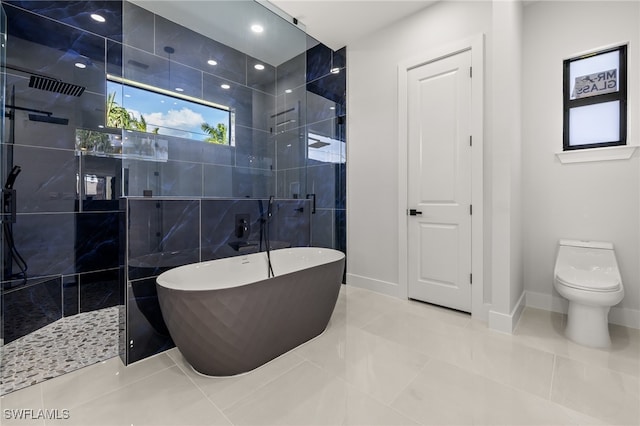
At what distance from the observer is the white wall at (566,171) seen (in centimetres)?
220

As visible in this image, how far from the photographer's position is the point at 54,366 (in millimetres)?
1702

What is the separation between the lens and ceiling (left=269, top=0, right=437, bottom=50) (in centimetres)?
270

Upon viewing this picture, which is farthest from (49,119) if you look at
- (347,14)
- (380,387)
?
(380,387)

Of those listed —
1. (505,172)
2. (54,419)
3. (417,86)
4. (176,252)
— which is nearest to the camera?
(54,419)

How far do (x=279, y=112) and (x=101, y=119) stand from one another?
5.51 feet

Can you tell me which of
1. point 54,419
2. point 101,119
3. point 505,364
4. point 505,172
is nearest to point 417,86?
point 505,172

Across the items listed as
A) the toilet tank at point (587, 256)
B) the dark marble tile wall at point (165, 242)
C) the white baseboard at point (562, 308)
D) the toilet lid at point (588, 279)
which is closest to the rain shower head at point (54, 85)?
the dark marble tile wall at point (165, 242)

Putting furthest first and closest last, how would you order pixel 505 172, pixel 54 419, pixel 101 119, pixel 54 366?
pixel 101 119 → pixel 505 172 → pixel 54 366 → pixel 54 419

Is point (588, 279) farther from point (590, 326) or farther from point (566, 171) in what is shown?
point (566, 171)

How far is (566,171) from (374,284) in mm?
2082

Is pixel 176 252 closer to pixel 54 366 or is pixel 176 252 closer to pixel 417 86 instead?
pixel 54 366

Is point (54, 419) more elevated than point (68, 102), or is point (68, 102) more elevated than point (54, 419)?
point (68, 102)

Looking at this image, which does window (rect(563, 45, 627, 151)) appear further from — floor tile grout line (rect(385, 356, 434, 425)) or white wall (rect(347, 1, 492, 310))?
floor tile grout line (rect(385, 356, 434, 425))

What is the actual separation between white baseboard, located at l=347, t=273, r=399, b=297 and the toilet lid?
1397mm
